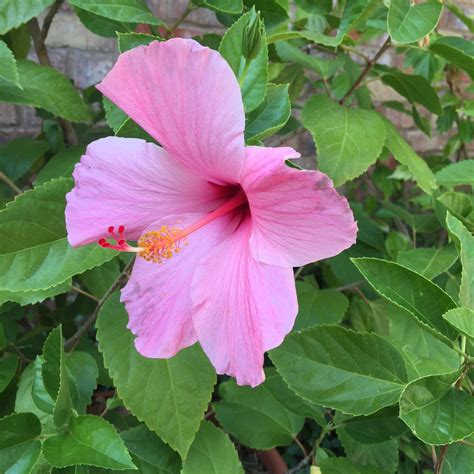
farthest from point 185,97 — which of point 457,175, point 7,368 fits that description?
point 457,175

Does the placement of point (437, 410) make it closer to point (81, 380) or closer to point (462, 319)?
point (462, 319)

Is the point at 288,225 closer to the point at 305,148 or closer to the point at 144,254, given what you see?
the point at 144,254

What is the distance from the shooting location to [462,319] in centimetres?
53

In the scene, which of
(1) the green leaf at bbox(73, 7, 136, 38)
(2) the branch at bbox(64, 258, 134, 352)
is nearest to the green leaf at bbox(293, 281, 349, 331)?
(2) the branch at bbox(64, 258, 134, 352)

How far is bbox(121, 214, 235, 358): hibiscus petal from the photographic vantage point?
545 mm

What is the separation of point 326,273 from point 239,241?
945mm

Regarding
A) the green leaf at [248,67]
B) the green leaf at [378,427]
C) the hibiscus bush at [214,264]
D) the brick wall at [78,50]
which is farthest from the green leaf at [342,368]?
the brick wall at [78,50]

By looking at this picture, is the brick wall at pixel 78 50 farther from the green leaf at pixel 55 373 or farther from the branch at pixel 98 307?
the green leaf at pixel 55 373

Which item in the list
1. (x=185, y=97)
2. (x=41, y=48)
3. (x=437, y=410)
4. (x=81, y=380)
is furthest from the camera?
(x=41, y=48)

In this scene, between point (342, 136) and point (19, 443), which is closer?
point (19, 443)

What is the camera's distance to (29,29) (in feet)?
3.45

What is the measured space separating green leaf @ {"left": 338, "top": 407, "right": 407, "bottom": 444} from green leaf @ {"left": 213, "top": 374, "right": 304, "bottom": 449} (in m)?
0.13

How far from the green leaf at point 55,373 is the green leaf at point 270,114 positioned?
1.00 ft

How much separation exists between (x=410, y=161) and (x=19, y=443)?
0.75m
